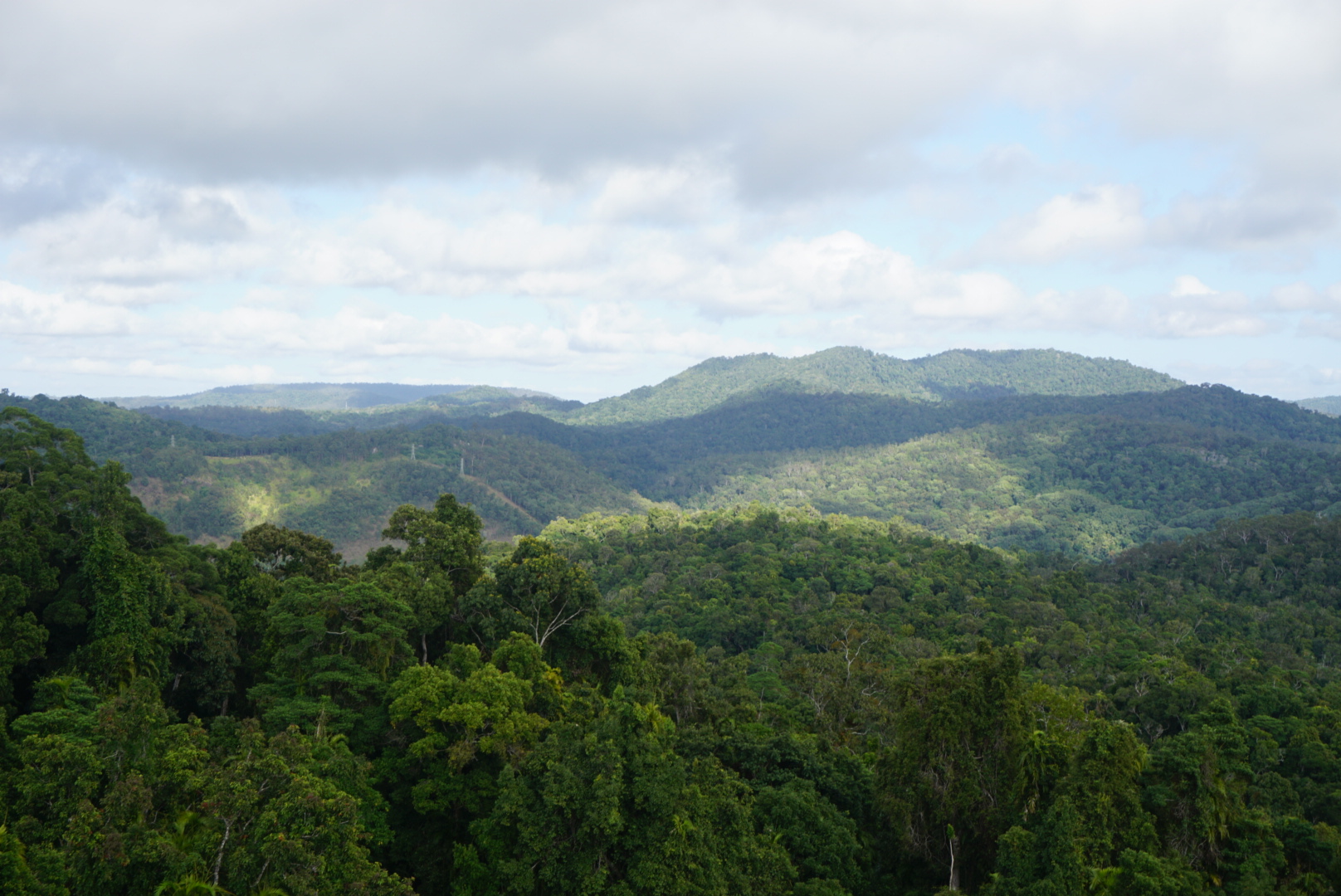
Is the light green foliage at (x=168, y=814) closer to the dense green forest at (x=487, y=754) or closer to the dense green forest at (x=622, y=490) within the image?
the dense green forest at (x=487, y=754)

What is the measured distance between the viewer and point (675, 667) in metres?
30.8

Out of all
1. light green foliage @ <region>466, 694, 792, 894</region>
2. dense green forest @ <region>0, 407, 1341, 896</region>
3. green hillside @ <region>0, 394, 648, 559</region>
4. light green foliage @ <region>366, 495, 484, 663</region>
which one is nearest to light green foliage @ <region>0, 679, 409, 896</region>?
dense green forest @ <region>0, 407, 1341, 896</region>

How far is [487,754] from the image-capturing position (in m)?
18.8

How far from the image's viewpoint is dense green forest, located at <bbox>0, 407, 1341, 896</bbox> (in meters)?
13.3

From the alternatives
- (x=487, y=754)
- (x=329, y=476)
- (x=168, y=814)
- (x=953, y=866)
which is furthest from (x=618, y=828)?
(x=329, y=476)

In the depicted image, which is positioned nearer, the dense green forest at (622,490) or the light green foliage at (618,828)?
the light green foliage at (618,828)

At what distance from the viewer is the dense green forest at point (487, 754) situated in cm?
1330

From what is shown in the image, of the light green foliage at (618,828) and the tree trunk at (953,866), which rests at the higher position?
the light green foliage at (618,828)

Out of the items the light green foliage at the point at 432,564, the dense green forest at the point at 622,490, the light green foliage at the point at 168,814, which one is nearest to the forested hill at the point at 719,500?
the dense green forest at the point at 622,490

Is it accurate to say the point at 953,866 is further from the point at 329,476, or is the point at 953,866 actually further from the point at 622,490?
the point at 622,490

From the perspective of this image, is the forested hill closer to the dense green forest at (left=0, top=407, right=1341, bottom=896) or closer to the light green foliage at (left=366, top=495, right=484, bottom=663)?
the light green foliage at (left=366, top=495, right=484, bottom=663)

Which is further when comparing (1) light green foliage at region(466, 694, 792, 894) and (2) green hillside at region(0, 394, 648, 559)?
(2) green hillside at region(0, 394, 648, 559)

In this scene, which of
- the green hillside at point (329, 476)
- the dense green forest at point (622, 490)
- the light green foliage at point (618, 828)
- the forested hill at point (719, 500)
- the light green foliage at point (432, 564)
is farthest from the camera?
the forested hill at point (719, 500)

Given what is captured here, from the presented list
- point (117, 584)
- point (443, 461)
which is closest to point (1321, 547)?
point (117, 584)
